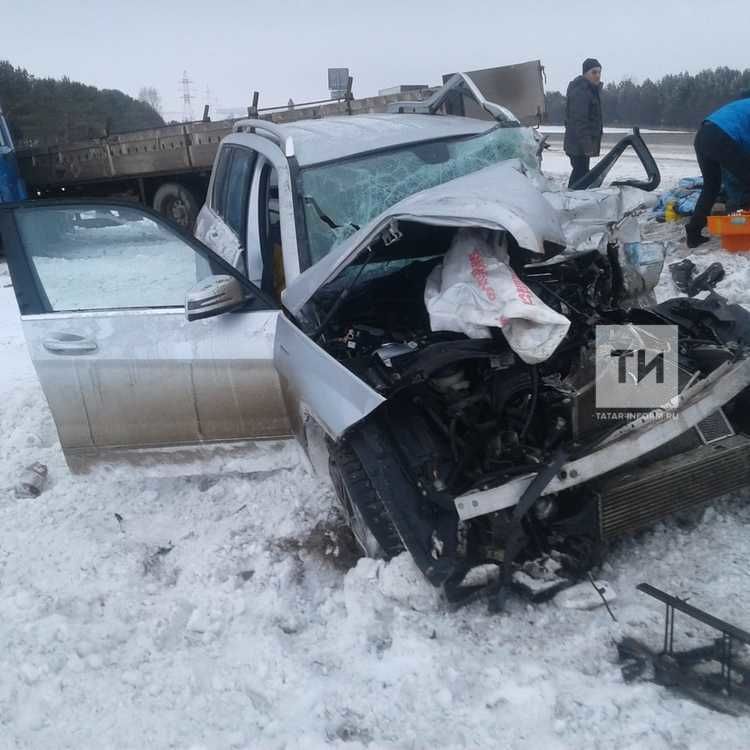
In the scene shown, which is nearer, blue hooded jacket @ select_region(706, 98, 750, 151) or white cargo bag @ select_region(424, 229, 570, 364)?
white cargo bag @ select_region(424, 229, 570, 364)

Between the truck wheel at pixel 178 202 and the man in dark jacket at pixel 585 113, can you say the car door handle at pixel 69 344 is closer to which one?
the man in dark jacket at pixel 585 113

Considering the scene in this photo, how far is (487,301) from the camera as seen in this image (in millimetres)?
2535

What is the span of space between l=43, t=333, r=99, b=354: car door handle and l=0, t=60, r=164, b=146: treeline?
42.6 ft

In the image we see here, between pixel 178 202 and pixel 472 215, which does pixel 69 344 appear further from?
pixel 178 202

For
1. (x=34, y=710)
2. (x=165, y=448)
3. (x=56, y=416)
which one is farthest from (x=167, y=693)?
(x=56, y=416)

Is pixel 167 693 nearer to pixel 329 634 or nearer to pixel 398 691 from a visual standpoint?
pixel 329 634

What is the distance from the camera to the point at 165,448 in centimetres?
335

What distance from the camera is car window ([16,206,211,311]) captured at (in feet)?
10.5

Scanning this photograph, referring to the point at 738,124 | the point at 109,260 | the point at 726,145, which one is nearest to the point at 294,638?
the point at 109,260

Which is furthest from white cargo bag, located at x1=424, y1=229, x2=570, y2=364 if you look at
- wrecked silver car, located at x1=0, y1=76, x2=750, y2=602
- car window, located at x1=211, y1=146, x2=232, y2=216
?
car window, located at x1=211, y1=146, x2=232, y2=216

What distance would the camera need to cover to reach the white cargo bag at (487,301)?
7.93ft

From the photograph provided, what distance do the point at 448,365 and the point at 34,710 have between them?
187cm

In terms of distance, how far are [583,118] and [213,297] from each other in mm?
7084

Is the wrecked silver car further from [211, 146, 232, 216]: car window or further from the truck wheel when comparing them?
the truck wheel
